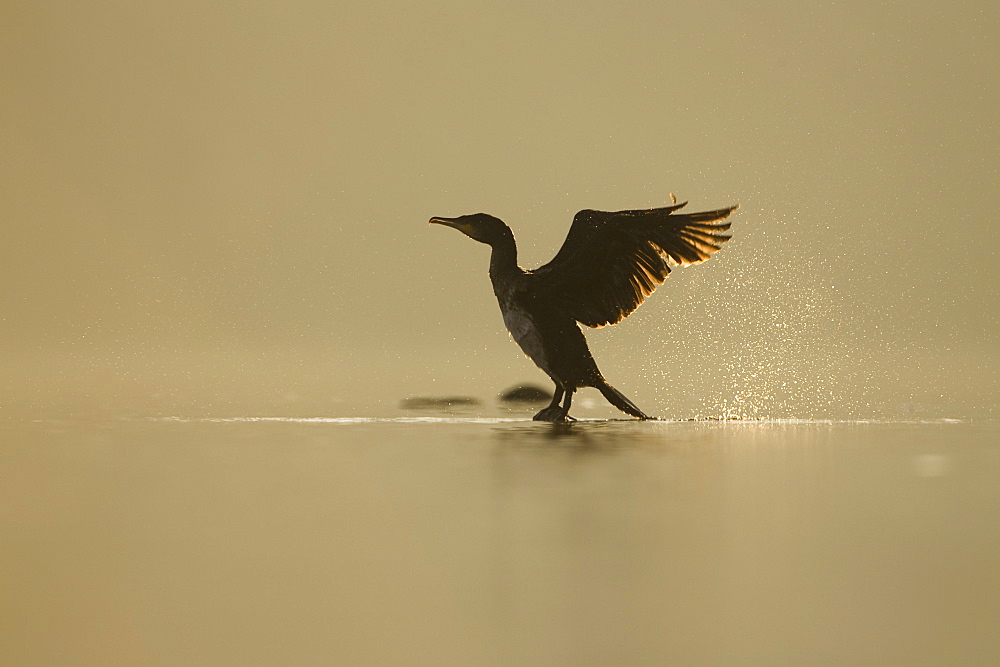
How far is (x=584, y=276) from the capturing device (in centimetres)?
587

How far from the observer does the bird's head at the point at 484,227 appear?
19.0ft

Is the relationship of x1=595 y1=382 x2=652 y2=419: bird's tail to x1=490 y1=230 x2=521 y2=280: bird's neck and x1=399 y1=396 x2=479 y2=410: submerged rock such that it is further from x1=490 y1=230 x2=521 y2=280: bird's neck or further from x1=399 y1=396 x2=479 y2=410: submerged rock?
x1=399 y1=396 x2=479 y2=410: submerged rock

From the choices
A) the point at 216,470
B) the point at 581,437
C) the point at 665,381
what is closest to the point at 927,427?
the point at 581,437

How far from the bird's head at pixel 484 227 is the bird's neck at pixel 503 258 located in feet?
0.07

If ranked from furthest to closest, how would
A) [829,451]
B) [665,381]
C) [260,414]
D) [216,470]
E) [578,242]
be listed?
1. [665,381]
2. [260,414]
3. [578,242]
4. [829,451]
5. [216,470]

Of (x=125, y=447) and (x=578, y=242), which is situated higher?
(x=578, y=242)

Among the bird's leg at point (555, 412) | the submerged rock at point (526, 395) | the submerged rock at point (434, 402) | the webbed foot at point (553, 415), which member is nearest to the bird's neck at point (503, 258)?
the bird's leg at point (555, 412)

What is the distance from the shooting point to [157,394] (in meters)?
8.72

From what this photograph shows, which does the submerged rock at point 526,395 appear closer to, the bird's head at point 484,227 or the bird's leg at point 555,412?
the bird's leg at point 555,412

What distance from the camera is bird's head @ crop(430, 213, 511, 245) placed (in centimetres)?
579

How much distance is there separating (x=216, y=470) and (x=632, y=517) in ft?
5.88

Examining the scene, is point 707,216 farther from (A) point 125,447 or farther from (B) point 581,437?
(A) point 125,447

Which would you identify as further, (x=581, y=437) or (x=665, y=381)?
(x=665, y=381)

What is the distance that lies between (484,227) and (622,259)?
78 cm
